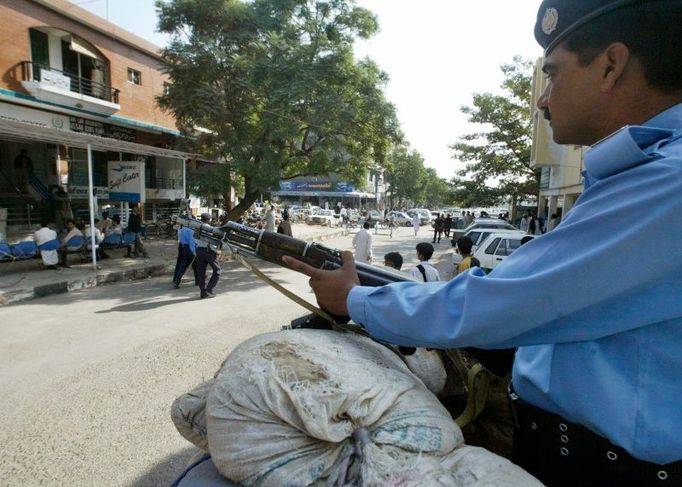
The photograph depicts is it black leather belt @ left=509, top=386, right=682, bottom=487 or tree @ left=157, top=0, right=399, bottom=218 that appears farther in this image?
tree @ left=157, top=0, right=399, bottom=218

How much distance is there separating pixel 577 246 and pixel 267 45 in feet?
47.4

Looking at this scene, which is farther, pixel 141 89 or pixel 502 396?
pixel 141 89

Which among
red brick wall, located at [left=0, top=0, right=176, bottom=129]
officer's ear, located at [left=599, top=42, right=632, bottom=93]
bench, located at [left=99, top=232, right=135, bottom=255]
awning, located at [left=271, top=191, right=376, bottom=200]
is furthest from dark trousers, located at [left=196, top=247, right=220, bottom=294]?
awning, located at [left=271, top=191, right=376, bottom=200]

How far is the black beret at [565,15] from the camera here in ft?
2.82

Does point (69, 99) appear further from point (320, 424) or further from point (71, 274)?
point (320, 424)

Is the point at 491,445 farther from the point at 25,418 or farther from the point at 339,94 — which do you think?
the point at 339,94

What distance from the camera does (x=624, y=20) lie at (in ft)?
2.78

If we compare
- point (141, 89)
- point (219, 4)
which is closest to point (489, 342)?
point (219, 4)

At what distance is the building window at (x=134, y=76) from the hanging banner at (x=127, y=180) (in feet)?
23.8

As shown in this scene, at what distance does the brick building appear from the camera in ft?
44.2

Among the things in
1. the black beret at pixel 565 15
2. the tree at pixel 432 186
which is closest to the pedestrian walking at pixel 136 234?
the black beret at pixel 565 15

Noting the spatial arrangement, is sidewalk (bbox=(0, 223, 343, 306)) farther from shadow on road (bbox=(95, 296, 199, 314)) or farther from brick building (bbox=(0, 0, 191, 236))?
brick building (bbox=(0, 0, 191, 236))

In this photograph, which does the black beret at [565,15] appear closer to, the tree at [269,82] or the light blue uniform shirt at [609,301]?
the light blue uniform shirt at [609,301]

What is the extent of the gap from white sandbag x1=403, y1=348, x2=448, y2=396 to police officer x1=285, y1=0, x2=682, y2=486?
2.08ft
